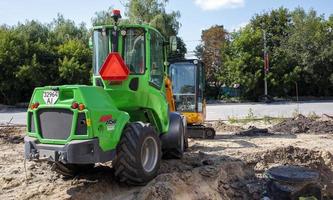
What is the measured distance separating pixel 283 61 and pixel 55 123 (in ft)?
107

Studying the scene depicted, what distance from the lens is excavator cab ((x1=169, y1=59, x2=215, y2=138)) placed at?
13.8 meters

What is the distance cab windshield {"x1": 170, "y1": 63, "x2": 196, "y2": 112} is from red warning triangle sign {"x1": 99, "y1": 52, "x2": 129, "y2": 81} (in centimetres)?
666

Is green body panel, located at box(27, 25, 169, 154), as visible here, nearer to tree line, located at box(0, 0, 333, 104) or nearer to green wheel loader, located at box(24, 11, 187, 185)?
green wheel loader, located at box(24, 11, 187, 185)

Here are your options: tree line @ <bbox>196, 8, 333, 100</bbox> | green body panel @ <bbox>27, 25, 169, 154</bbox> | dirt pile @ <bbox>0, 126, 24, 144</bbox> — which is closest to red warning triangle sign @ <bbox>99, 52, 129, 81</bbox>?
green body panel @ <bbox>27, 25, 169, 154</bbox>

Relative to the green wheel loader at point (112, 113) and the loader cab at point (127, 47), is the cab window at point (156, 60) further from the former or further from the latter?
the loader cab at point (127, 47)

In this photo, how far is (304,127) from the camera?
16219 millimetres

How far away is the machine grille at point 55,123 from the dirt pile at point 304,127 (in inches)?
437

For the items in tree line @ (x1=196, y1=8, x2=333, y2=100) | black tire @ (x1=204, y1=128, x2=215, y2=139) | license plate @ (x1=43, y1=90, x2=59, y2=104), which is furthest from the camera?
tree line @ (x1=196, y1=8, x2=333, y2=100)

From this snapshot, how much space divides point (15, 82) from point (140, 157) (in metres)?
29.6

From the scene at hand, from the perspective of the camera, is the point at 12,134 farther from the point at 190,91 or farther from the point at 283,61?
the point at 283,61

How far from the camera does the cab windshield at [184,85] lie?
45.4 feet

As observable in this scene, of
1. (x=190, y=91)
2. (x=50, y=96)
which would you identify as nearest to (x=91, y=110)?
(x=50, y=96)

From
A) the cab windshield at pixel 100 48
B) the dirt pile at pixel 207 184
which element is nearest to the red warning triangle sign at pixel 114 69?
the cab windshield at pixel 100 48

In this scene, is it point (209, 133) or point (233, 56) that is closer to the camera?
point (209, 133)
